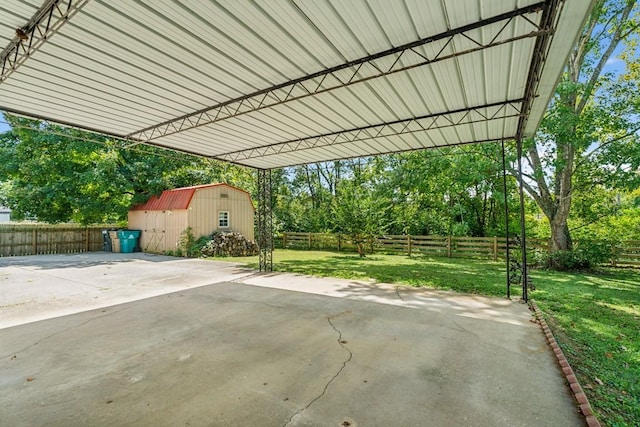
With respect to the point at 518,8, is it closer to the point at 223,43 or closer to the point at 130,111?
the point at 223,43

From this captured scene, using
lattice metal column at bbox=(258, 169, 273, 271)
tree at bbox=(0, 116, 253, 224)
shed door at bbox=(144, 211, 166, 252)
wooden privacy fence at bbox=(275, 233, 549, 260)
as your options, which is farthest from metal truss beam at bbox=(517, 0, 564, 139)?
shed door at bbox=(144, 211, 166, 252)

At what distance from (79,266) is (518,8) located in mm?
13054

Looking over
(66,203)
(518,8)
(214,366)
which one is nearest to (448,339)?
(214,366)

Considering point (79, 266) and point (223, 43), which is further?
point (79, 266)

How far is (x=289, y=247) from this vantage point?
58.7ft

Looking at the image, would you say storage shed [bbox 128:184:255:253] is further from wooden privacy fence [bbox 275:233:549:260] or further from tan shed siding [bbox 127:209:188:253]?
wooden privacy fence [bbox 275:233:549:260]

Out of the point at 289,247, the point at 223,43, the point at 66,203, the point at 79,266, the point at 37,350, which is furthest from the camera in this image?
the point at 289,247

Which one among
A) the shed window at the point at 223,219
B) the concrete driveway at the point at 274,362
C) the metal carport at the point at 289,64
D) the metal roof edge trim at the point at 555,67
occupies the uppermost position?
the metal carport at the point at 289,64

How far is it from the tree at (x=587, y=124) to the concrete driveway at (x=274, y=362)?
6.49 meters

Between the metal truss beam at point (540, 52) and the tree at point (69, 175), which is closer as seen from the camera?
the metal truss beam at point (540, 52)

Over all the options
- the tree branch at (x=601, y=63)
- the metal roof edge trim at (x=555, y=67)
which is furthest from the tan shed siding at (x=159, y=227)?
the tree branch at (x=601, y=63)

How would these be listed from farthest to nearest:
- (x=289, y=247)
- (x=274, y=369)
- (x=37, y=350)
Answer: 1. (x=289, y=247)
2. (x=37, y=350)
3. (x=274, y=369)

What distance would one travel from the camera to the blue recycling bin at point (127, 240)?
1462 cm

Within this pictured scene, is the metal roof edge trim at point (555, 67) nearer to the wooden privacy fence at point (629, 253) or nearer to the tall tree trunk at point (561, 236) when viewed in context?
the tall tree trunk at point (561, 236)
